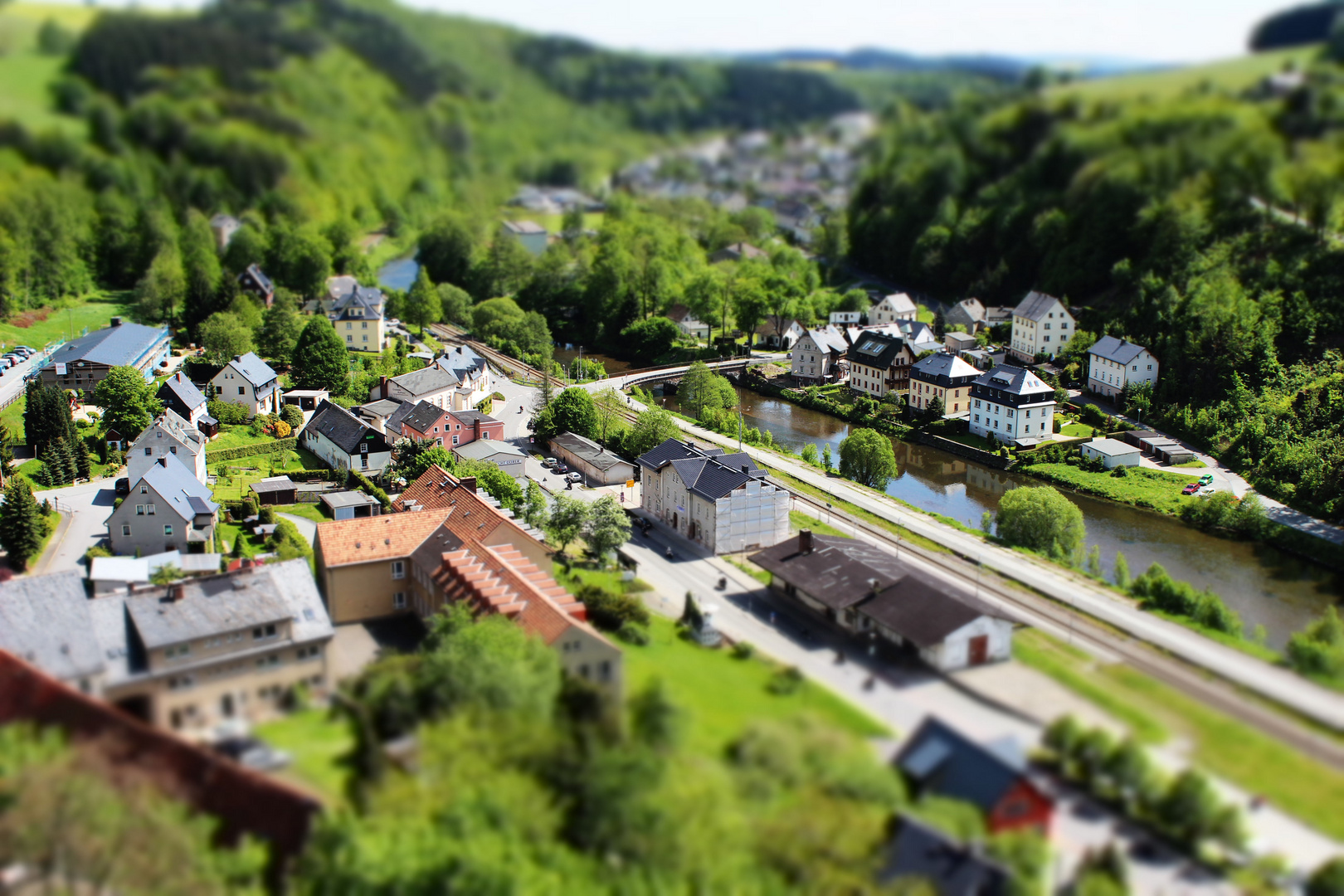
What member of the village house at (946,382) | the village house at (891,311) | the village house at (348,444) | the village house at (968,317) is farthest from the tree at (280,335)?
the village house at (968,317)

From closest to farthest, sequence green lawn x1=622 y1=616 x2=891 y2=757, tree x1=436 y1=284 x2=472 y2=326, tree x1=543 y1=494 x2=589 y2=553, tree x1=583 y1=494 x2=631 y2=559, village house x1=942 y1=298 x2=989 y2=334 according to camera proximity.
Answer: green lawn x1=622 y1=616 x2=891 y2=757 → tree x1=583 y1=494 x2=631 y2=559 → tree x1=543 y1=494 x2=589 y2=553 → village house x1=942 y1=298 x2=989 y2=334 → tree x1=436 y1=284 x2=472 y2=326

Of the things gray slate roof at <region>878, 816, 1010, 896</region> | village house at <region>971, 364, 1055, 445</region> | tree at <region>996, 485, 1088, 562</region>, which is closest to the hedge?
tree at <region>996, 485, 1088, 562</region>

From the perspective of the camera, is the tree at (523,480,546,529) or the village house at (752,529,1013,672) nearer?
the village house at (752,529,1013,672)

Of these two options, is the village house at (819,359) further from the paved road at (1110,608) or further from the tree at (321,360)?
the tree at (321,360)

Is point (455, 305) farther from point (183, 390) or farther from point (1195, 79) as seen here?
point (1195, 79)

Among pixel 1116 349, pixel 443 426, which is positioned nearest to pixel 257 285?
pixel 443 426

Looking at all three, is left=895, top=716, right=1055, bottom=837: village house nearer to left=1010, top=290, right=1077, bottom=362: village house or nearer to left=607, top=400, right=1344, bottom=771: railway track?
left=607, top=400, right=1344, bottom=771: railway track

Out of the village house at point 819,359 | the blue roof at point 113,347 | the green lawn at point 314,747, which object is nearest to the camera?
the green lawn at point 314,747
